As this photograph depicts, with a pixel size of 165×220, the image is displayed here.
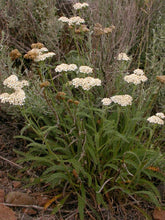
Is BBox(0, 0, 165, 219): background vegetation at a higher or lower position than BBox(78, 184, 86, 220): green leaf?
higher

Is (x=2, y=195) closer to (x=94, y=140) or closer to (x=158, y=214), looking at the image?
(x=94, y=140)

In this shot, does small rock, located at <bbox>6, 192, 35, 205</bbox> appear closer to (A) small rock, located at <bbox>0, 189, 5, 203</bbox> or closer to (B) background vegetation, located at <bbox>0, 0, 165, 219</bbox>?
(A) small rock, located at <bbox>0, 189, 5, 203</bbox>

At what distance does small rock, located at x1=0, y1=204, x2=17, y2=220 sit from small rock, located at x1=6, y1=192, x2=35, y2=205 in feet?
0.35

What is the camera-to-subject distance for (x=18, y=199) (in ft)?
6.54

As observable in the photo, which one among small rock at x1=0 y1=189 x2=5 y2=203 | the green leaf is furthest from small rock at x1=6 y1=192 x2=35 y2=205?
the green leaf

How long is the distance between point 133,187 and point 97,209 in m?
0.36

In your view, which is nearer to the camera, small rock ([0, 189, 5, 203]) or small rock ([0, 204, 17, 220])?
small rock ([0, 204, 17, 220])

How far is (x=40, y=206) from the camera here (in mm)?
2035

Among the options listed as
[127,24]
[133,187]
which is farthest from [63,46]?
[133,187]

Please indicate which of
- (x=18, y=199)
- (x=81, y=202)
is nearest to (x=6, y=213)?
(x=18, y=199)

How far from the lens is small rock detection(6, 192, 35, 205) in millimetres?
1986

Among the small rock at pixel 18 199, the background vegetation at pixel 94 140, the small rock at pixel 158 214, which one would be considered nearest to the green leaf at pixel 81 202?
Answer: the background vegetation at pixel 94 140

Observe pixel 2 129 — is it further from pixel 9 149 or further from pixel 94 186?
pixel 94 186

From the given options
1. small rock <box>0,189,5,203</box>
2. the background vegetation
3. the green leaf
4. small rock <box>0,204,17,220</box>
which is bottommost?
small rock <box>0,189,5,203</box>
